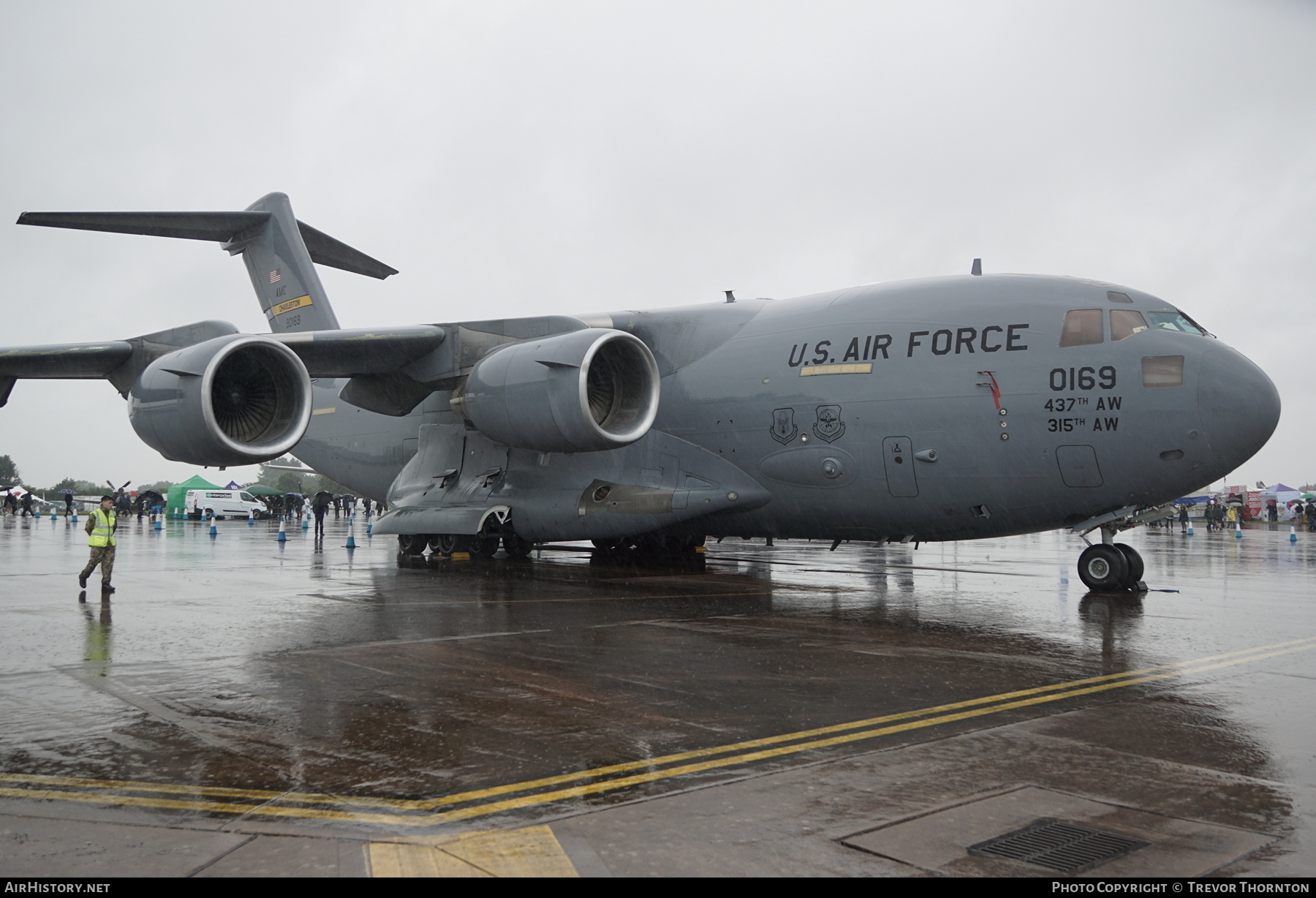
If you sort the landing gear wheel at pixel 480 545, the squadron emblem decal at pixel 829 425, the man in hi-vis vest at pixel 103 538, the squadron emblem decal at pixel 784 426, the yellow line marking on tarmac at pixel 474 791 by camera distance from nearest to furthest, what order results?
1. the yellow line marking on tarmac at pixel 474 791
2. the man in hi-vis vest at pixel 103 538
3. the squadron emblem decal at pixel 829 425
4. the squadron emblem decal at pixel 784 426
5. the landing gear wheel at pixel 480 545

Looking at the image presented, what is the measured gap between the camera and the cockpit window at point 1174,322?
10.9 metres

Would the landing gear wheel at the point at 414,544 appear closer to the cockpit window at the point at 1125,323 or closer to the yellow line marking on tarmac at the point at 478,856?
the cockpit window at the point at 1125,323

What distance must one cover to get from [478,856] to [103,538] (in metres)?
9.57

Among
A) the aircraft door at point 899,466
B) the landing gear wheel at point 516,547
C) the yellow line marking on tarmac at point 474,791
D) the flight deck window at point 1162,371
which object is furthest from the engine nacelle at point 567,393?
the yellow line marking on tarmac at point 474,791

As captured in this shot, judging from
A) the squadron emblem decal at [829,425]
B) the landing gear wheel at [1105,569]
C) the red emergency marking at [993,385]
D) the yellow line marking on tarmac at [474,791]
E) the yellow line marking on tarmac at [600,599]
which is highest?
the red emergency marking at [993,385]

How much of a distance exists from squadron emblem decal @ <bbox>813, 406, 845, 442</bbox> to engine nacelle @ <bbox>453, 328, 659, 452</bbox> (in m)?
2.04

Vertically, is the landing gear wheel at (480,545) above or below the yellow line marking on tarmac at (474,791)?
above

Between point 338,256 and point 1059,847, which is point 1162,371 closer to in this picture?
point 1059,847

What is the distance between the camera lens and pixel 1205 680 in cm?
669

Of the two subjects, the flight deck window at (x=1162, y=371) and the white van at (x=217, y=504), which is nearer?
the flight deck window at (x=1162, y=371)

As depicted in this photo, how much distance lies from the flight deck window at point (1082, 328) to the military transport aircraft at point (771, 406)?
3cm

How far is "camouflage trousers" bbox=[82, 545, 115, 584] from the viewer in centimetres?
1100

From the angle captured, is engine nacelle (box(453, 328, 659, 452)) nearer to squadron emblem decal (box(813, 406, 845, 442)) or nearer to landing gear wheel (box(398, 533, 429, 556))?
squadron emblem decal (box(813, 406, 845, 442))

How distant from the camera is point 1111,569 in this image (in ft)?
40.0
